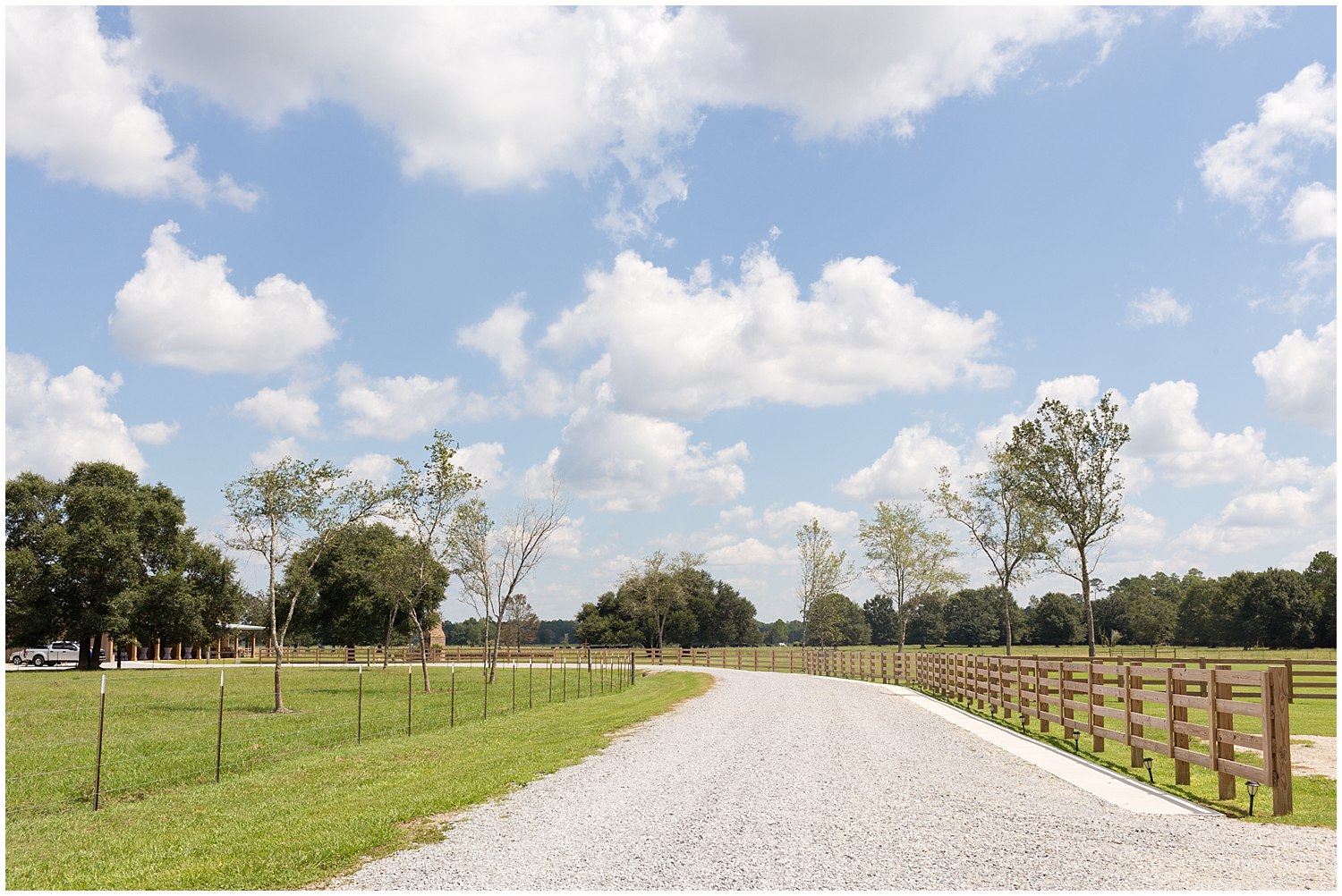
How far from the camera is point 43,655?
5569cm

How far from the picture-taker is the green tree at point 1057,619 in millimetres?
107875

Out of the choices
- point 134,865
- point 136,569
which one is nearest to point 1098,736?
point 134,865

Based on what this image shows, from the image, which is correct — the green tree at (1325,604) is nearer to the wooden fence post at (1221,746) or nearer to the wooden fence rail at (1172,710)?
the wooden fence rail at (1172,710)

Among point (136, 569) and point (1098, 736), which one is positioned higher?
point (136, 569)

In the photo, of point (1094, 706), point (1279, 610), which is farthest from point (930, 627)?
point (1094, 706)

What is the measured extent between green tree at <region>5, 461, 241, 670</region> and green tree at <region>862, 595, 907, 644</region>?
101658 mm

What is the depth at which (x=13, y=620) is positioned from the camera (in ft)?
150

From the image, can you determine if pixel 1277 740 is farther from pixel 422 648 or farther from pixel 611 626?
pixel 611 626

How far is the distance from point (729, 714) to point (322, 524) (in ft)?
48.5

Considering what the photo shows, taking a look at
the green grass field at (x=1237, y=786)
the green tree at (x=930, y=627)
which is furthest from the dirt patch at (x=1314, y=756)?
the green tree at (x=930, y=627)

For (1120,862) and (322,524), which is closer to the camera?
(1120,862)

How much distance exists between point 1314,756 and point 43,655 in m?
60.4

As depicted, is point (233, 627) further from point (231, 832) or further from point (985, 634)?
point (985, 634)

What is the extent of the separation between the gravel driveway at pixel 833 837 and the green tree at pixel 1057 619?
102286mm
